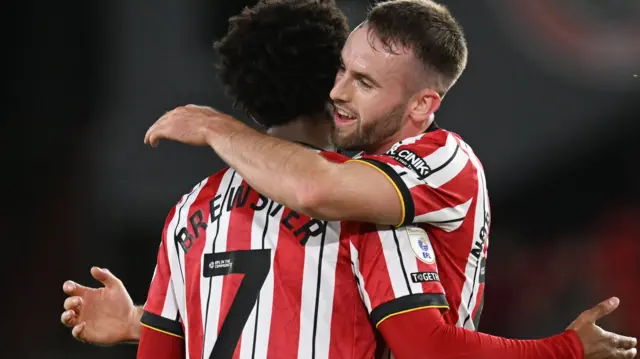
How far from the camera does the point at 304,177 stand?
5.26 ft

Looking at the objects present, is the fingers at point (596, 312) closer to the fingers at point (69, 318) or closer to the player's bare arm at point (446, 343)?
the player's bare arm at point (446, 343)

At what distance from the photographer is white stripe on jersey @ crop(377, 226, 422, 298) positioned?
61.8 inches

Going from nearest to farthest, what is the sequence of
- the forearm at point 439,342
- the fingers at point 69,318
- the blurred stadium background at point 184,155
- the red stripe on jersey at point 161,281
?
1. the forearm at point 439,342
2. the red stripe on jersey at point 161,281
3. the fingers at point 69,318
4. the blurred stadium background at point 184,155

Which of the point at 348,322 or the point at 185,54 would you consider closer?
the point at 348,322

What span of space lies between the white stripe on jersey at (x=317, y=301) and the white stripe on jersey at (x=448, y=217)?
19 cm

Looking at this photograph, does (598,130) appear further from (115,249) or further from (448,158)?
(448,158)

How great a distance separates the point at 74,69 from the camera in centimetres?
519

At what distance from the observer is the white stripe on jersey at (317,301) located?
1623 millimetres

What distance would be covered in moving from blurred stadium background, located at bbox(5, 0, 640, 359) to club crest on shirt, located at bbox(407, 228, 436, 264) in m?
3.33

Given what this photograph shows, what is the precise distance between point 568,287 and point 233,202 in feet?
12.0

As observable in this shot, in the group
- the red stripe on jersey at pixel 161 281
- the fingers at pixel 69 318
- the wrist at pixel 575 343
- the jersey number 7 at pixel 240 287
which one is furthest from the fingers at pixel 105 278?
the wrist at pixel 575 343

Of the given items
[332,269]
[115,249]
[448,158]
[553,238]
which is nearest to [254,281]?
[332,269]

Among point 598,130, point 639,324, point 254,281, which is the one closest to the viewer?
point 254,281

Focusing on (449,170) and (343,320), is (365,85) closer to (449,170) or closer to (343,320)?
(449,170)
